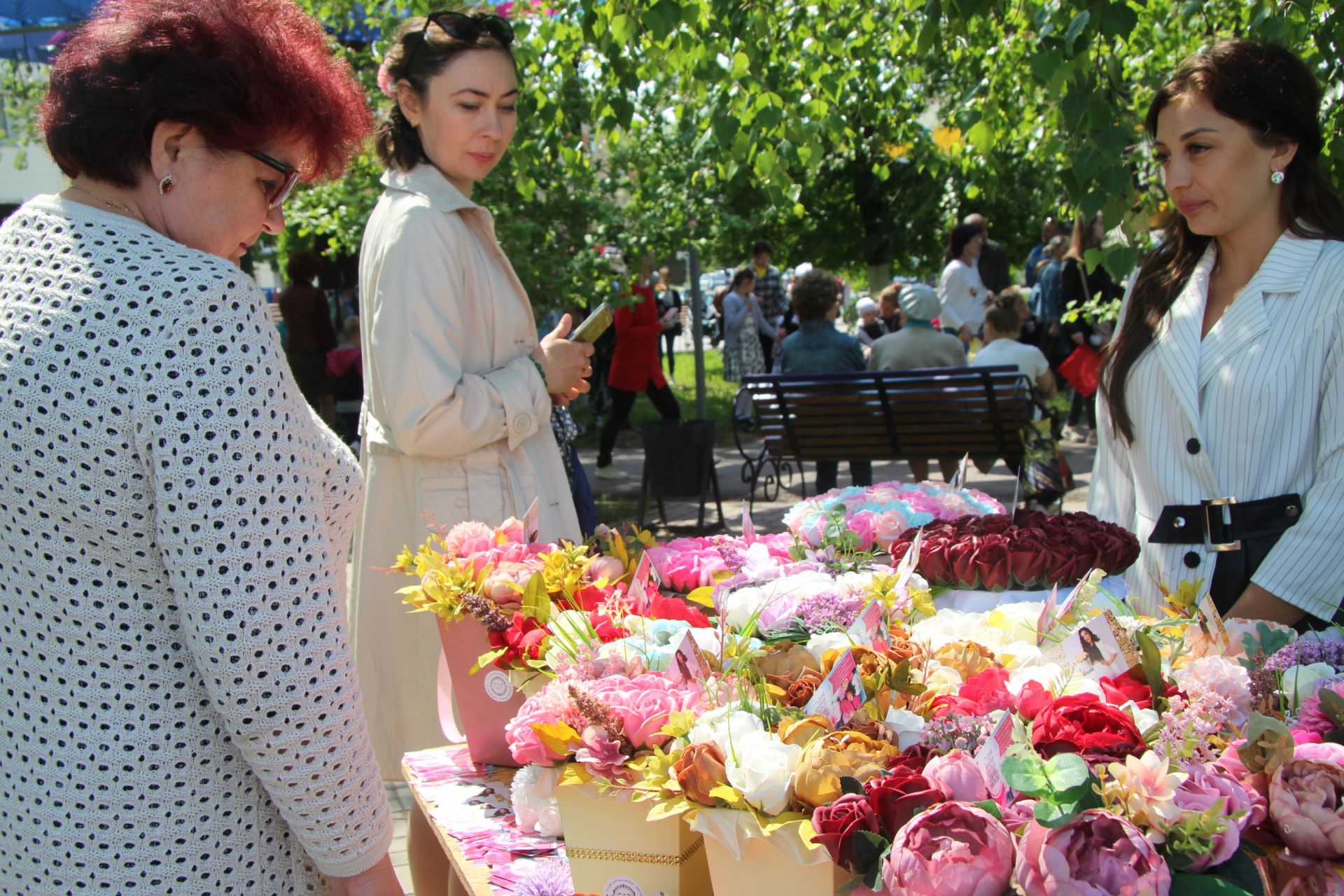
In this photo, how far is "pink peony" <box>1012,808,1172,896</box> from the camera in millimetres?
906

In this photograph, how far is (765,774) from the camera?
107cm

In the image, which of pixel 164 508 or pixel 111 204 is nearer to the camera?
pixel 164 508

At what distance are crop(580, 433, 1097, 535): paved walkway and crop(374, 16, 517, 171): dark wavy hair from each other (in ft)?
13.4

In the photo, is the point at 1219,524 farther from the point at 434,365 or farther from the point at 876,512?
the point at 434,365

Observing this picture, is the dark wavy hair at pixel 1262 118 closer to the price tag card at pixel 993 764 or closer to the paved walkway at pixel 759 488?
the price tag card at pixel 993 764

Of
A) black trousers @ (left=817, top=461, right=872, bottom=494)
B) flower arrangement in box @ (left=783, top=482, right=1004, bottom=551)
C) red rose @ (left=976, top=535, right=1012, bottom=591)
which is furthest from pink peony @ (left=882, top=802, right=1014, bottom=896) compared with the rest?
black trousers @ (left=817, top=461, right=872, bottom=494)

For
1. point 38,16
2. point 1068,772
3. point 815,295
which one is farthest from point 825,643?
point 815,295

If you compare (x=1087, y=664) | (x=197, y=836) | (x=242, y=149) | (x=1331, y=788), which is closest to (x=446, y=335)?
(x=242, y=149)

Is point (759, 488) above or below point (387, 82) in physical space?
below

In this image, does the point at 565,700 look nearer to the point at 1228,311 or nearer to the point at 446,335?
the point at 446,335

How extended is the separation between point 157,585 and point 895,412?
493cm

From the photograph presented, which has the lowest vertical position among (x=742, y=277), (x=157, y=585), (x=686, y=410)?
(x=686, y=410)

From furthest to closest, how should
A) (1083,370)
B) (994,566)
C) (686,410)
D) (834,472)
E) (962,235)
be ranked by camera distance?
(686,410) → (962,235) → (834,472) → (1083,370) → (994,566)

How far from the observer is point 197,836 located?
1.23 meters
